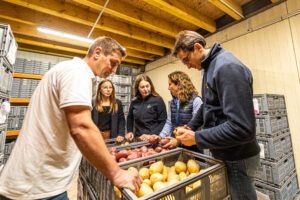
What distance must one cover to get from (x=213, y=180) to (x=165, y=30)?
3.34 m

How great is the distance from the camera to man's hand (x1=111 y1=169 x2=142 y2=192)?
23.6 inches

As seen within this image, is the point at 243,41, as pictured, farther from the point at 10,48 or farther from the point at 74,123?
the point at 10,48

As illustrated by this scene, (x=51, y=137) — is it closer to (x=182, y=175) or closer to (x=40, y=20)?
(x=182, y=175)

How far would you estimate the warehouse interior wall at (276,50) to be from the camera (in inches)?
98.0

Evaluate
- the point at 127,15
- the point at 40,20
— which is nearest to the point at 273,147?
the point at 127,15

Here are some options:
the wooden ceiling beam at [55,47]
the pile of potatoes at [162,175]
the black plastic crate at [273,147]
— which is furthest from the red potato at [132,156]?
the wooden ceiling beam at [55,47]

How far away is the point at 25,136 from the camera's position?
2.59 ft

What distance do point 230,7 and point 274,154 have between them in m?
2.35

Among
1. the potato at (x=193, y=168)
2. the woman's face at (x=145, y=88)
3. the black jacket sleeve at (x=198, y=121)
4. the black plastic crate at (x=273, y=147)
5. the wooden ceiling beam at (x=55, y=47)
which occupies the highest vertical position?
the wooden ceiling beam at (x=55, y=47)

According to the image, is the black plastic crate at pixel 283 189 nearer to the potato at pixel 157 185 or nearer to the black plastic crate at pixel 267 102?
the black plastic crate at pixel 267 102

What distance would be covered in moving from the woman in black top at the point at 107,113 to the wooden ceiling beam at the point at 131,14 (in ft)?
4.51

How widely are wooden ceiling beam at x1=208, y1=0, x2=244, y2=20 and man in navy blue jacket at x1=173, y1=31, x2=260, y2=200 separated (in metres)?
2.09

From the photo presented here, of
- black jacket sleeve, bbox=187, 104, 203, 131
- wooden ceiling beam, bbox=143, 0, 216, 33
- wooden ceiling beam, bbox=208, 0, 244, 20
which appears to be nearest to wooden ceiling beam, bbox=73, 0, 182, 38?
wooden ceiling beam, bbox=143, 0, 216, 33

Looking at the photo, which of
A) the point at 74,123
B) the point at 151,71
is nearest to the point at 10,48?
the point at 74,123
